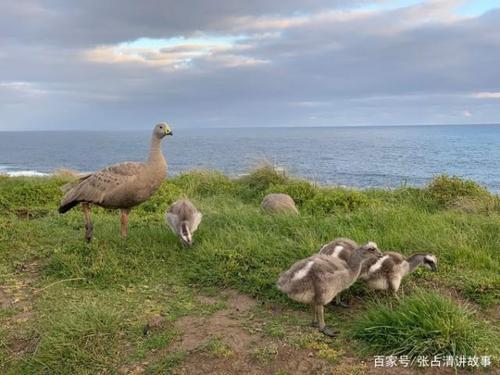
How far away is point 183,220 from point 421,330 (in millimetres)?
4712

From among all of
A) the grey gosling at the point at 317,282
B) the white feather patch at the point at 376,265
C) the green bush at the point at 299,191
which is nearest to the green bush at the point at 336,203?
the green bush at the point at 299,191

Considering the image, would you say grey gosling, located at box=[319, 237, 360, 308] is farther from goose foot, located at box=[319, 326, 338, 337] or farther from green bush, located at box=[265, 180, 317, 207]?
green bush, located at box=[265, 180, 317, 207]

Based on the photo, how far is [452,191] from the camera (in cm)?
1395

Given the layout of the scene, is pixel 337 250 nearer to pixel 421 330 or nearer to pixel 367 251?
pixel 367 251


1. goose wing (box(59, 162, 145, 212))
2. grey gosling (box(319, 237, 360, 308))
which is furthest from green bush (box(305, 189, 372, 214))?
grey gosling (box(319, 237, 360, 308))

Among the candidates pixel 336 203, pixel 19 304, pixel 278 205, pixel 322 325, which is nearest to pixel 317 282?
pixel 322 325

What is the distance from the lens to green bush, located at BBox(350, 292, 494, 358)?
16.2ft

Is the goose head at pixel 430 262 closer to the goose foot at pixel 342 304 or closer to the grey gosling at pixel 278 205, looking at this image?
the goose foot at pixel 342 304

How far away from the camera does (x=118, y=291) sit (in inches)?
278

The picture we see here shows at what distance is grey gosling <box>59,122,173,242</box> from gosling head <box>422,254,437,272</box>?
477 cm

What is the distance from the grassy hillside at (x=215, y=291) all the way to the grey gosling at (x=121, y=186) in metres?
0.67

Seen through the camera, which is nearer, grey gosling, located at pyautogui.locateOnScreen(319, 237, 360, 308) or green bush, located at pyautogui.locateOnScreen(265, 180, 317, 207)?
grey gosling, located at pyautogui.locateOnScreen(319, 237, 360, 308)

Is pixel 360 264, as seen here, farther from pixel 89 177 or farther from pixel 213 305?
pixel 89 177

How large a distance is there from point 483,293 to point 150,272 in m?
4.74
